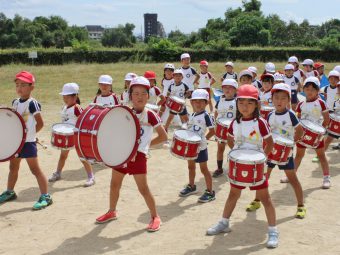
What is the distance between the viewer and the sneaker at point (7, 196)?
21.5 feet

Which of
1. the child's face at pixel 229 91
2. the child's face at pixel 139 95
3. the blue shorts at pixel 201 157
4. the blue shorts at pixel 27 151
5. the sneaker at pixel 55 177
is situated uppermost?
the child's face at pixel 139 95

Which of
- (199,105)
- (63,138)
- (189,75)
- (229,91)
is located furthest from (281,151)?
(189,75)

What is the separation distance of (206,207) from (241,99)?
2042 mm

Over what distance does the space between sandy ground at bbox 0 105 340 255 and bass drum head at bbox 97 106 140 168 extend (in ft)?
3.57

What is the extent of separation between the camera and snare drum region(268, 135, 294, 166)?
548 centimetres

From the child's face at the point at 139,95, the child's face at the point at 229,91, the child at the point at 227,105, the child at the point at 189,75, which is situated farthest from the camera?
the child at the point at 189,75

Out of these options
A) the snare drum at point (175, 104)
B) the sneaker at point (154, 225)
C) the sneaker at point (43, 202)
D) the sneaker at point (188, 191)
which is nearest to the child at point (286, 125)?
the sneaker at point (188, 191)

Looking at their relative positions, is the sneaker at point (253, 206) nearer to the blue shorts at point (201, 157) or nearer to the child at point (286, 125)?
the child at point (286, 125)

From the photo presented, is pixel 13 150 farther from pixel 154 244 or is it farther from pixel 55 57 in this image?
pixel 55 57

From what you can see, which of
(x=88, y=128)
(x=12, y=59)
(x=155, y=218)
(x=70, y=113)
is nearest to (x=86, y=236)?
(x=155, y=218)

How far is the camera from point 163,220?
5863 mm

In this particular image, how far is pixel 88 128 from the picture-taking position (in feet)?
Answer: 15.5

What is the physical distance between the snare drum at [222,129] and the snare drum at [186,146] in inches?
37.4

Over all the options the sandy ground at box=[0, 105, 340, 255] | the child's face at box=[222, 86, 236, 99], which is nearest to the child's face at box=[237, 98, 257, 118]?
the sandy ground at box=[0, 105, 340, 255]
